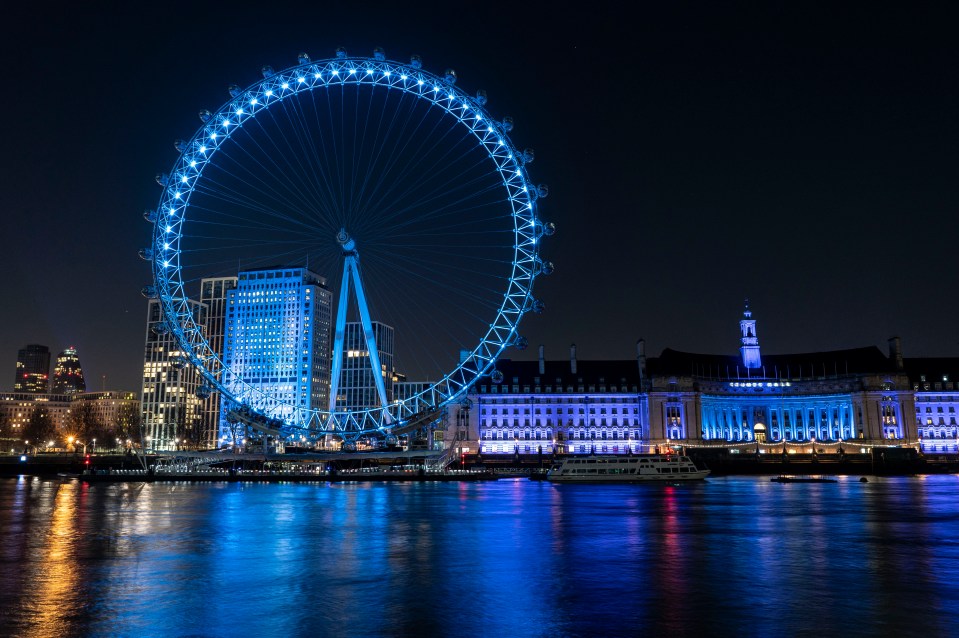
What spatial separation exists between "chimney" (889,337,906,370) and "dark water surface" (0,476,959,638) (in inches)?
4507

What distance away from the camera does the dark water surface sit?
19.0 meters

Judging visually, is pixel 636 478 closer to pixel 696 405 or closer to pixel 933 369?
pixel 696 405

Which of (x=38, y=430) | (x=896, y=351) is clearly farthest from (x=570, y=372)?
(x=38, y=430)

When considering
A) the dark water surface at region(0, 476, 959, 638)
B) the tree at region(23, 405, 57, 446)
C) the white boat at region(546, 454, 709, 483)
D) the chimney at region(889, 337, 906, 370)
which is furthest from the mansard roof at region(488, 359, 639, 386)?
the dark water surface at region(0, 476, 959, 638)

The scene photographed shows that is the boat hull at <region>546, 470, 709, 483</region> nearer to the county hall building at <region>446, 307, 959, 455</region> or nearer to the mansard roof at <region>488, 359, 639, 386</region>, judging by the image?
the county hall building at <region>446, 307, 959, 455</region>

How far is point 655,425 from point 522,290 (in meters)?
87.3

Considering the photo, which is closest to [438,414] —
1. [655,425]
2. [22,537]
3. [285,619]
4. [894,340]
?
[22,537]

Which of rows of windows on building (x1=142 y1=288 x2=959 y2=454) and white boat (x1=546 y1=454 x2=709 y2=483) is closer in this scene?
white boat (x1=546 y1=454 x2=709 y2=483)

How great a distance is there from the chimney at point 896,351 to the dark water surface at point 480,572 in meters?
114

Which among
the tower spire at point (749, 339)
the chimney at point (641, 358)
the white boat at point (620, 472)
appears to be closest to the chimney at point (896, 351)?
the tower spire at point (749, 339)

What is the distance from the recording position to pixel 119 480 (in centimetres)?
9588

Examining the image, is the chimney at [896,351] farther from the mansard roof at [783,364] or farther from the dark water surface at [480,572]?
the dark water surface at [480,572]

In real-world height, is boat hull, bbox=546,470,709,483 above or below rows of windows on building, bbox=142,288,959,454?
below

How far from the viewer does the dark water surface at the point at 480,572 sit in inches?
747
